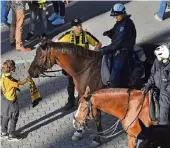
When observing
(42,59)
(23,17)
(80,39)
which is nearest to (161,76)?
(42,59)

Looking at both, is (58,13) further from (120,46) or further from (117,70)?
(117,70)

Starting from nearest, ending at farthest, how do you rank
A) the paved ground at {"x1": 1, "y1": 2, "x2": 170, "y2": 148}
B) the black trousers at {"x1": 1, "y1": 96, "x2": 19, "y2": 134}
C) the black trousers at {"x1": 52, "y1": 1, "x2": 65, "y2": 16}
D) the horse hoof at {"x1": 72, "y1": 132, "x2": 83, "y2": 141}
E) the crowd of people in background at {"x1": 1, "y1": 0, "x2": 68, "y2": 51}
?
the black trousers at {"x1": 1, "y1": 96, "x2": 19, "y2": 134} < the horse hoof at {"x1": 72, "y1": 132, "x2": 83, "y2": 141} < the paved ground at {"x1": 1, "y1": 2, "x2": 170, "y2": 148} < the crowd of people in background at {"x1": 1, "y1": 0, "x2": 68, "y2": 51} < the black trousers at {"x1": 52, "y1": 1, "x2": 65, "y2": 16}

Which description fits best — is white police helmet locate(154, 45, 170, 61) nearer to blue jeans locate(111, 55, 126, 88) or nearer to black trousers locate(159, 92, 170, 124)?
black trousers locate(159, 92, 170, 124)

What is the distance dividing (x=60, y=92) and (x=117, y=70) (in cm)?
261

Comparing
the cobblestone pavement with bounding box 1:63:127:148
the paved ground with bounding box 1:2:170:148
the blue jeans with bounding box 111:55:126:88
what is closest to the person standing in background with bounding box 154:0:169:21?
the paved ground with bounding box 1:2:170:148

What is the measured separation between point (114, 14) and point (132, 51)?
2.40ft

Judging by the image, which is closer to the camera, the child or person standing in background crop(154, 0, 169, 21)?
the child

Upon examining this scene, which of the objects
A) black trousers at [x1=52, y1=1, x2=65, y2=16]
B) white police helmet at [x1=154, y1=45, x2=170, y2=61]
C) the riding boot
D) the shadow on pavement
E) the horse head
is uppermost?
white police helmet at [x1=154, y1=45, x2=170, y2=61]

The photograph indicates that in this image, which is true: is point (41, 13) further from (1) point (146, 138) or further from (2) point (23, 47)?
(1) point (146, 138)

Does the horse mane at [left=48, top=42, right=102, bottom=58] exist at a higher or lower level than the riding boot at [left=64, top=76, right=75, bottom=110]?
higher

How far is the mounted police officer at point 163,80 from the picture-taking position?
9234 millimetres

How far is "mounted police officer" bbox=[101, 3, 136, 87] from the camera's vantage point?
10328 mm

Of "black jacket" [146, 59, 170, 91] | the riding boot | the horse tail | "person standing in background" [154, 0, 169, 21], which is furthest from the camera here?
"person standing in background" [154, 0, 169, 21]

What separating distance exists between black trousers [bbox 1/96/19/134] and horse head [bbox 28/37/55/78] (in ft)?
2.26
